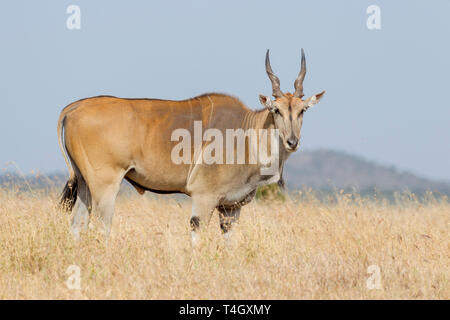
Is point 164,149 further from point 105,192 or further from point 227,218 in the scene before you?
point 227,218

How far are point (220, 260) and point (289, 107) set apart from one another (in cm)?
222

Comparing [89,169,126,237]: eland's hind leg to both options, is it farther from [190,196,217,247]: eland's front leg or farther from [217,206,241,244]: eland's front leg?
[217,206,241,244]: eland's front leg

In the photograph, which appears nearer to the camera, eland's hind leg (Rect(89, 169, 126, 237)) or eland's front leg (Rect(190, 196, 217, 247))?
eland's hind leg (Rect(89, 169, 126, 237))

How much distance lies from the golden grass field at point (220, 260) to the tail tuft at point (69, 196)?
33 centimetres

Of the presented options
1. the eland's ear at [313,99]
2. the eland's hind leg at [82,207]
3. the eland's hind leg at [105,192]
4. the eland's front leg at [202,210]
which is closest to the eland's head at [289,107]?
the eland's ear at [313,99]

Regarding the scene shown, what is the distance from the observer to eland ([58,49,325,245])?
9258 mm

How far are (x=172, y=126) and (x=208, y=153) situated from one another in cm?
64

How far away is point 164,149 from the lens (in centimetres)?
951

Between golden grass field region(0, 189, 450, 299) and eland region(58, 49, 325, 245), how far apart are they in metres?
0.48

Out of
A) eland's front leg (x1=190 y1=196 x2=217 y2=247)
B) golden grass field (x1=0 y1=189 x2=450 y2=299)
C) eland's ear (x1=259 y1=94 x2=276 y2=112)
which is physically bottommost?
golden grass field (x1=0 y1=189 x2=450 y2=299)

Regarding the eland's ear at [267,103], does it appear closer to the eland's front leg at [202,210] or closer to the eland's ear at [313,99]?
the eland's ear at [313,99]

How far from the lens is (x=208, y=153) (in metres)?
9.51

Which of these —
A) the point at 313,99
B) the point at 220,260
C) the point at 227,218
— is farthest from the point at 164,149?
the point at 313,99

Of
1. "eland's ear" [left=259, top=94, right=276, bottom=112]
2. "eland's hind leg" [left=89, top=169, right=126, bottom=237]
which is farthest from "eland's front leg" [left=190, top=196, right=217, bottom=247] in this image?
"eland's ear" [left=259, top=94, right=276, bottom=112]
